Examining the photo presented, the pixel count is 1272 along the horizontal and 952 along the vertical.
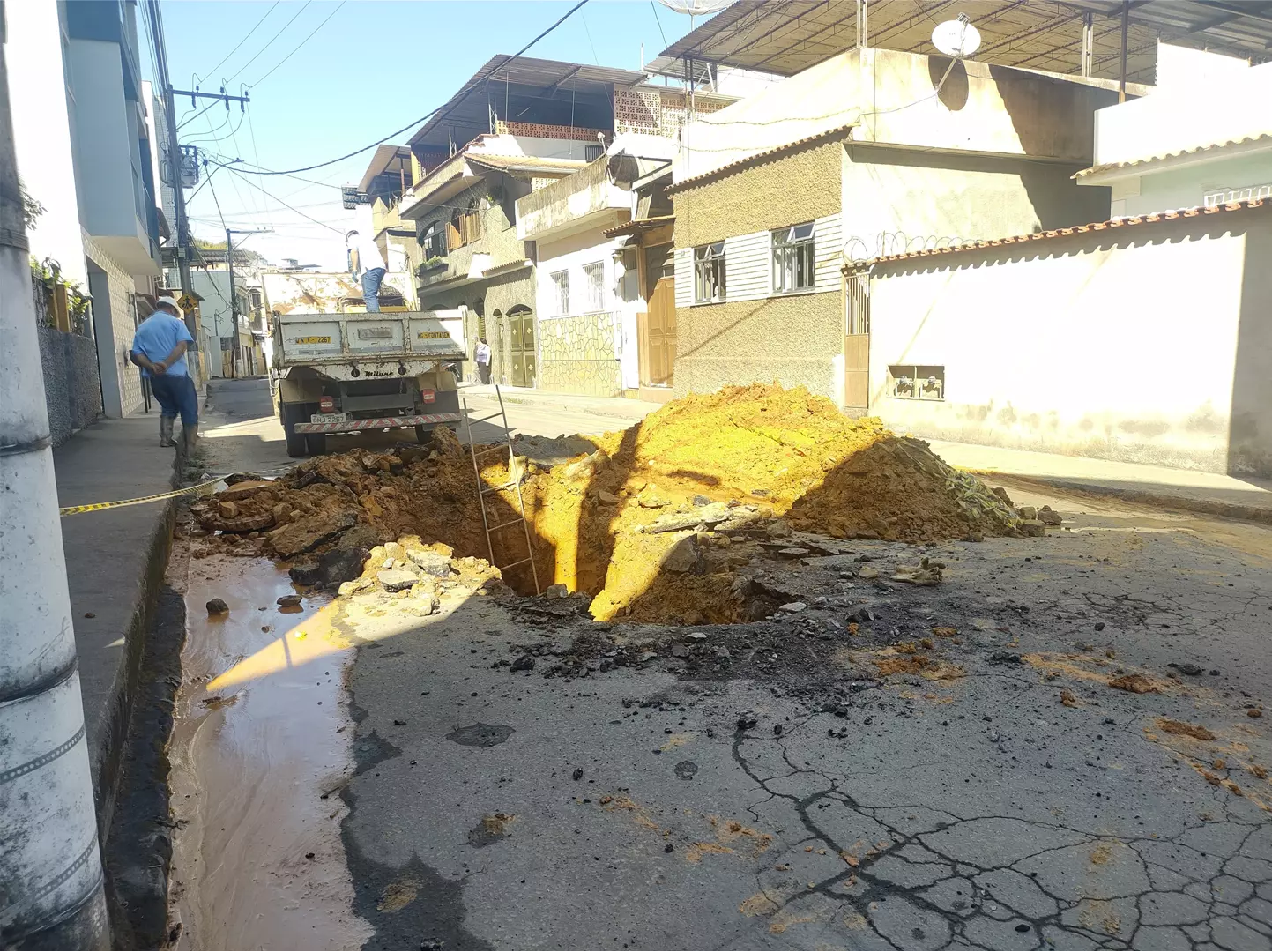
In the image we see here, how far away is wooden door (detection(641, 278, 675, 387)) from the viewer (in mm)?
21016

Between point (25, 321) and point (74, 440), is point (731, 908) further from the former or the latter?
point (74, 440)

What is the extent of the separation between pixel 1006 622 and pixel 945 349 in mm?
8956

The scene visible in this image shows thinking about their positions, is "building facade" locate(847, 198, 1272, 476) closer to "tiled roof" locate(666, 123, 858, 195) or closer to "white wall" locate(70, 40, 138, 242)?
"tiled roof" locate(666, 123, 858, 195)

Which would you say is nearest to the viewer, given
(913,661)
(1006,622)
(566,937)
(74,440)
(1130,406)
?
(566,937)

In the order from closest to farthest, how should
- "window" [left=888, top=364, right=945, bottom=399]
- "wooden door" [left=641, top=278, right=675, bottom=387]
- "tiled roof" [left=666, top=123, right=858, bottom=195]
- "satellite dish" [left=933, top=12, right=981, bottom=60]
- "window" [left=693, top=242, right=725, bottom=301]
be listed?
"window" [left=888, top=364, right=945, bottom=399] < "satellite dish" [left=933, top=12, right=981, bottom=60] < "tiled roof" [left=666, top=123, right=858, bottom=195] < "window" [left=693, top=242, right=725, bottom=301] < "wooden door" [left=641, top=278, right=675, bottom=387]

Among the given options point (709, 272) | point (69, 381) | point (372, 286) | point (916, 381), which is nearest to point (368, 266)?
point (372, 286)

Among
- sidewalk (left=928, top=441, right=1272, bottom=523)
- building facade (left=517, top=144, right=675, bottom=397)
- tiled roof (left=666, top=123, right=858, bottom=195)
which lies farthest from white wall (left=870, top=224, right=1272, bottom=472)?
building facade (left=517, top=144, right=675, bottom=397)

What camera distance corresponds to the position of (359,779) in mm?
3207

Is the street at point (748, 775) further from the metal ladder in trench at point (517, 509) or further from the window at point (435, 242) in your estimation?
the window at point (435, 242)

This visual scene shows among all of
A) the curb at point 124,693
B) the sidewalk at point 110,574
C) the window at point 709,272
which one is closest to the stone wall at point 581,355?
the window at point 709,272

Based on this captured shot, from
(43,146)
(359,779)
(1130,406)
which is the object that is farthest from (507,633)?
(43,146)

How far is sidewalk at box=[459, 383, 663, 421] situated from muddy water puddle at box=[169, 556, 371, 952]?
37.4 ft

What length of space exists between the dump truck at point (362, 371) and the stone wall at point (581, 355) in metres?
11.3

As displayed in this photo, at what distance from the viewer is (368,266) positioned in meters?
15.4
